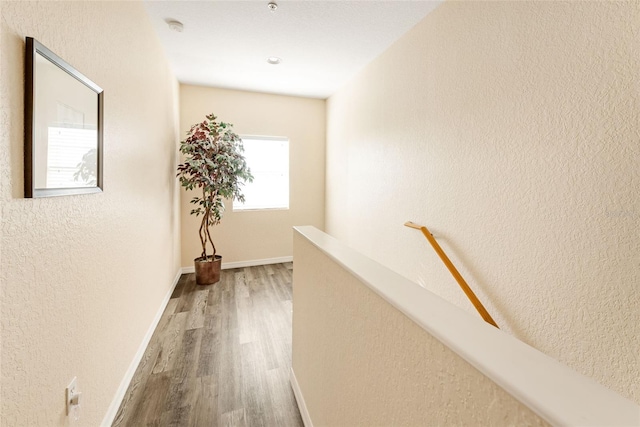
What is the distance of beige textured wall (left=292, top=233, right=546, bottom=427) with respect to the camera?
0.45 m

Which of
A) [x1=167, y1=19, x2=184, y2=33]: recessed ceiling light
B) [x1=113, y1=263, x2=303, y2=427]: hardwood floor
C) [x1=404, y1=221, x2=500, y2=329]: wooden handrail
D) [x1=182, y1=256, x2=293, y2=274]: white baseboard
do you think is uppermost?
[x1=167, y1=19, x2=184, y2=33]: recessed ceiling light

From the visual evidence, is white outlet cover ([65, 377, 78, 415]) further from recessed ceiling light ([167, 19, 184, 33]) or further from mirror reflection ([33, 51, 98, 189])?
recessed ceiling light ([167, 19, 184, 33])

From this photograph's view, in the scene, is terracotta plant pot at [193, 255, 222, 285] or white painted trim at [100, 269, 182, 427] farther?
terracotta plant pot at [193, 255, 222, 285]

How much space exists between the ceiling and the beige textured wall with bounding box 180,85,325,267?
1.31ft

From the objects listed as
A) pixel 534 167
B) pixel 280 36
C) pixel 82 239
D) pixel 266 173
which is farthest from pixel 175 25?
pixel 534 167

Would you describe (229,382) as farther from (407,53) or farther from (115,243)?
(407,53)

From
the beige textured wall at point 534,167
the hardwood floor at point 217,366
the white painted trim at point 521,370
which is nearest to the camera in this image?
the white painted trim at point 521,370

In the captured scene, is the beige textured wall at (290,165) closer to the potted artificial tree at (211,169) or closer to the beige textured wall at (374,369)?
the potted artificial tree at (211,169)

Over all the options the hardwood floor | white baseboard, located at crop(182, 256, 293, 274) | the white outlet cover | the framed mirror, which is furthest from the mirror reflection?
white baseboard, located at crop(182, 256, 293, 274)

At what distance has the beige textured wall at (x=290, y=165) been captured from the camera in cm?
377

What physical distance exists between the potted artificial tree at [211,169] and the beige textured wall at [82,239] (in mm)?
756

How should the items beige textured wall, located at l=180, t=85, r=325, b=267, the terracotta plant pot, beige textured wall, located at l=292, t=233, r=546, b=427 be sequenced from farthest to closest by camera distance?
1. beige textured wall, located at l=180, t=85, r=325, b=267
2. the terracotta plant pot
3. beige textured wall, located at l=292, t=233, r=546, b=427

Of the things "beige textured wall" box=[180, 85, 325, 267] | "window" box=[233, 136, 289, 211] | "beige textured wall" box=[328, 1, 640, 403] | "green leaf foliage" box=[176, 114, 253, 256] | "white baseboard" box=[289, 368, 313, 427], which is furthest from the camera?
"window" box=[233, 136, 289, 211]

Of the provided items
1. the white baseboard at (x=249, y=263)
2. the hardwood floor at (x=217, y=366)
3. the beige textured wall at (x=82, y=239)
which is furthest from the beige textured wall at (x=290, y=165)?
the beige textured wall at (x=82, y=239)
